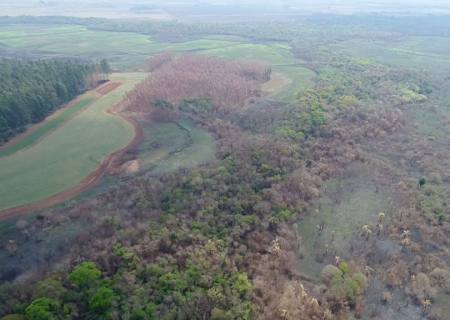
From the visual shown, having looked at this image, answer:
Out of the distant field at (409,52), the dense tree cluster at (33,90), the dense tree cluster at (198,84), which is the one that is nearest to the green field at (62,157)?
the dense tree cluster at (33,90)

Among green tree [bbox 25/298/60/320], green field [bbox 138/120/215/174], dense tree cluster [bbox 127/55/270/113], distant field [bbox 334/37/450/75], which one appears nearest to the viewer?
green tree [bbox 25/298/60/320]

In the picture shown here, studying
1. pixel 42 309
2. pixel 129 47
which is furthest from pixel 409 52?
pixel 42 309

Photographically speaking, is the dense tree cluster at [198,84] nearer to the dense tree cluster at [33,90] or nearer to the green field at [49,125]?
the green field at [49,125]

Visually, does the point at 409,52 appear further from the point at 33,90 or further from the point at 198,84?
the point at 33,90

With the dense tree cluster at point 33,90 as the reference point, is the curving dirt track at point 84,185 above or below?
below

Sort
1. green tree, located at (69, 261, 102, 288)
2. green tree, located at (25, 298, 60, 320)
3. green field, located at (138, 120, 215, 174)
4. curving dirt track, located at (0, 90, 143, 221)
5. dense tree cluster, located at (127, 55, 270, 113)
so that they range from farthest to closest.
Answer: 1. dense tree cluster, located at (127, 55, 270, 113)
2. green field, located at (138, 120, 215, 174)
3. curving dirt track, located at (0, 90, 143, 221)
4. green tree, located at (69, 261, 102, 288)
5. green tree, located at (25, 298, 60, 320)

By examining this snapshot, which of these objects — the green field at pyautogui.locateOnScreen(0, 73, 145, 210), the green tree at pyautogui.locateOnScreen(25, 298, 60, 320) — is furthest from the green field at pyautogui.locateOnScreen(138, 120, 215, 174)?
the green tree at pyautogui.locateOnScreen(25, 298, 60, 320)

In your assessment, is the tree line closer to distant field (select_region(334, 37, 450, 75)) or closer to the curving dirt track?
the curving dirt track

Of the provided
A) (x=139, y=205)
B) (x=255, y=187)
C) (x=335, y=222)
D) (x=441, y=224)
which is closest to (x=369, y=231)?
(x=335, y=222)
